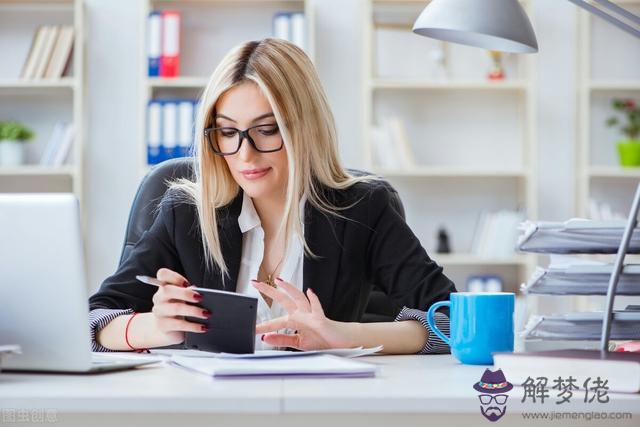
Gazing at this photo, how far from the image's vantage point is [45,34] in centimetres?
389

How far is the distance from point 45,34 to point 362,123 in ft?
4.66

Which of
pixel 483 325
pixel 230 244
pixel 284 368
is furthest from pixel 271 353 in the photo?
pixel 230 244

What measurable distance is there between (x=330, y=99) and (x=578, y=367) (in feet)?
10.4

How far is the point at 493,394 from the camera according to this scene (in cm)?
95

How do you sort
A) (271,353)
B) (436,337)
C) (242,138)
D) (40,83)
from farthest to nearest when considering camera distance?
(40,83) < (242,138) < (436,337) < (271,353)

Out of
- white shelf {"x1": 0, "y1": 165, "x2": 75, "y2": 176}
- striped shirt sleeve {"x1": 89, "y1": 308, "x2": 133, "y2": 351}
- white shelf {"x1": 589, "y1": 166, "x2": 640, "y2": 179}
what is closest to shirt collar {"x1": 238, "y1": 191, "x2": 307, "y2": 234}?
striped shirt sleeve {"x1": 89, "y1": 308, "x2": 133, "y2": 351}

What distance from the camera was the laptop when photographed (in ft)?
3.58

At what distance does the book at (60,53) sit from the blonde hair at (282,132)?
2239 mm

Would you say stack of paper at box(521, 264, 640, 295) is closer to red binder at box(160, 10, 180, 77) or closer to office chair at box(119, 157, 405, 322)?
office chair at box(119, 157, 405, 322)

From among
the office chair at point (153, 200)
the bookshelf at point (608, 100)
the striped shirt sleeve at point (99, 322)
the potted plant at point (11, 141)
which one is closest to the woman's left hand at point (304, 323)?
the striped shirt sleeve at point (99, 322)

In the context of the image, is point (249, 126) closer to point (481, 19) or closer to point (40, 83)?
point (481, 19)

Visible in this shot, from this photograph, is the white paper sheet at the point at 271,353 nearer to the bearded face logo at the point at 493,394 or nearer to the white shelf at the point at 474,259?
the bearded face logo at the point at 493,394

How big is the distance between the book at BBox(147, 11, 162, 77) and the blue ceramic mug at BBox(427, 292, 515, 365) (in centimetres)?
284

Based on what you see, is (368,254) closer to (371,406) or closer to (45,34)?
(371,406)
